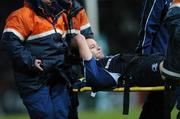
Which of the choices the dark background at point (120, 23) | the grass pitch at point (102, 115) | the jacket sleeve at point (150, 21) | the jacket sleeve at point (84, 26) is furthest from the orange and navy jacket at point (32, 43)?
the dark background at point (120, 23)

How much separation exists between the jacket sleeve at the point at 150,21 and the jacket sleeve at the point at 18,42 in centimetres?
93

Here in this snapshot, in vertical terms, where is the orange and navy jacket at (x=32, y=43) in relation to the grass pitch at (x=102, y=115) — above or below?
above

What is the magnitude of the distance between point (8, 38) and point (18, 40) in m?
0.08

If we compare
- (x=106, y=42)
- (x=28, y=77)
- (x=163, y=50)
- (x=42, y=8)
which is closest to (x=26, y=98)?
(x=28, y=77)

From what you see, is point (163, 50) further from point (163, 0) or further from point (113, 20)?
point (113, 20)

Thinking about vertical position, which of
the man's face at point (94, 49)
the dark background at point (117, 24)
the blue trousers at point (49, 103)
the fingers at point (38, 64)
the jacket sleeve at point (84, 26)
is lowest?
the dark background at point (117, 24)

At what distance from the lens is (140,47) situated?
6.61 m

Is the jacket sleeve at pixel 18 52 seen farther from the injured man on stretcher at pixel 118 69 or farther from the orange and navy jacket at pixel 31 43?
the injured man on stretcher at pixel 118 69

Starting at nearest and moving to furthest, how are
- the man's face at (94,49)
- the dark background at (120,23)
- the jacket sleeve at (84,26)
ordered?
the man's face at (94,49) → the jacket sleeve at (84,26) → the dark background at (120,23)

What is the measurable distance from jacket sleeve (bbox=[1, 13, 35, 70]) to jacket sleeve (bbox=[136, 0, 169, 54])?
0.93 meters

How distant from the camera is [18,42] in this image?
6504 millimetres

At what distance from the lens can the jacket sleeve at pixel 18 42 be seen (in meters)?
6.48

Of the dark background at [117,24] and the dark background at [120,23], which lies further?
the dark background at [120,23]

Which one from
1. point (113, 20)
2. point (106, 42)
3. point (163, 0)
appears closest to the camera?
point (163, 0)
